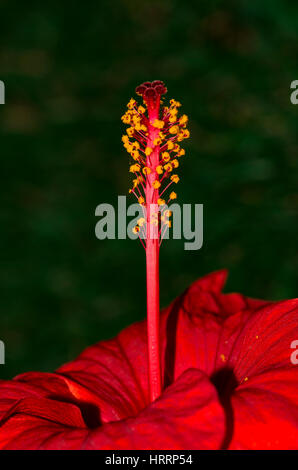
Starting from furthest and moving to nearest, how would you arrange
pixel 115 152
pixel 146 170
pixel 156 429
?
pixel 115 152 < pixel 146 170 < pixel 156 429

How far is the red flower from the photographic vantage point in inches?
16.1

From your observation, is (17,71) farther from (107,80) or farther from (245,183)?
(245,183)

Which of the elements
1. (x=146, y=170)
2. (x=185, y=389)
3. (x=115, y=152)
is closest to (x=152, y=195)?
(x=146, y=170)

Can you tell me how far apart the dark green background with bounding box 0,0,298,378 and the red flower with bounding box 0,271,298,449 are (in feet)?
1.40

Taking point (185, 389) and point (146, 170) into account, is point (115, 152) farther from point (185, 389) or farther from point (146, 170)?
point (185, 389)

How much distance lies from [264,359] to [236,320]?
0.34 ft

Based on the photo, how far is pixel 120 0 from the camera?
3.62 feet

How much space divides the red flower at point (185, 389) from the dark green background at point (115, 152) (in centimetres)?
43

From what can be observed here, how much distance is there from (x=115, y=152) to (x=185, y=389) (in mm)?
744

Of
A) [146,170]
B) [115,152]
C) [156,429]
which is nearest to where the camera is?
[156,429]

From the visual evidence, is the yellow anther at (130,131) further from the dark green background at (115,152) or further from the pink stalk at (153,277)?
the dark green background at (115,152)

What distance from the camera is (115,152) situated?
43.8 inches

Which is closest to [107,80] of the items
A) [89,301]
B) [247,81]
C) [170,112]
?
[247,81]

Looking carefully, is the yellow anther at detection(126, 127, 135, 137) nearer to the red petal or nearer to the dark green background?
the red petal
